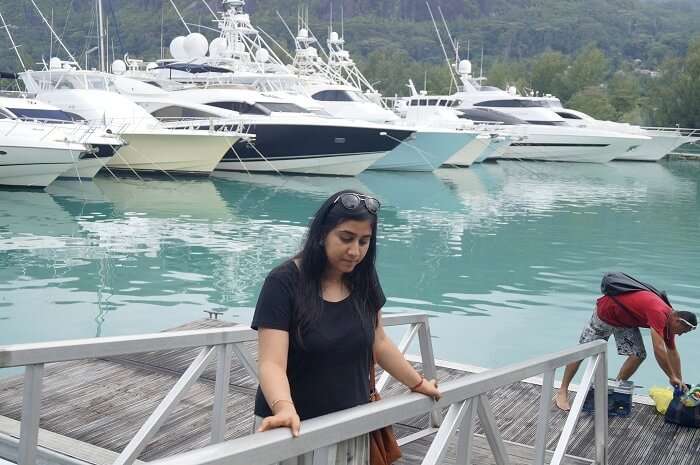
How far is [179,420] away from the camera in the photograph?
5555mm

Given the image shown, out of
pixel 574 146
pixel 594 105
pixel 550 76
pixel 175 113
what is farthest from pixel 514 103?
pixel 550 76

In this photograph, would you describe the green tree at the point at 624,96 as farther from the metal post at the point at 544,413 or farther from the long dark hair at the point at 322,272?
the long dark hair at the point at 322,272

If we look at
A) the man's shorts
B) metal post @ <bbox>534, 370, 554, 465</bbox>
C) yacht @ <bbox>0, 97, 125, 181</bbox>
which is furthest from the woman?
yacht @ <bbox>0, 97, 125, 181</bbox>

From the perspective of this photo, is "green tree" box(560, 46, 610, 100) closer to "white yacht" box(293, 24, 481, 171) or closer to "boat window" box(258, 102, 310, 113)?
"white yacht" box(293, 24, 481, 171)

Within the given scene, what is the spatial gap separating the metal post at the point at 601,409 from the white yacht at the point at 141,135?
23.4m

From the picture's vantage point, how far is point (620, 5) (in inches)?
6959

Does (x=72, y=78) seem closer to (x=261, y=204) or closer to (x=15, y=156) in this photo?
(x=15, y=156)

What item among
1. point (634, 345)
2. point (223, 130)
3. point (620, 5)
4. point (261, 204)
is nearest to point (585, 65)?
point (223, 130)

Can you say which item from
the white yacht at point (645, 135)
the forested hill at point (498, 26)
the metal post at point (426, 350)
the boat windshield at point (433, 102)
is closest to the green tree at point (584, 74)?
the white yacht at point (645, 135)

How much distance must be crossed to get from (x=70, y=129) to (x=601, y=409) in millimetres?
21711

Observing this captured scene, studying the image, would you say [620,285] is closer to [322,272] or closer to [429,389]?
[429,389]

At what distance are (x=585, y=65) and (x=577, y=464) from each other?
81471 millimetres

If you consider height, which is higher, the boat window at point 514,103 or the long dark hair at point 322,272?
the boat window at point 514,103

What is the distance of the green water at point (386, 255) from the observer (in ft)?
35.9
